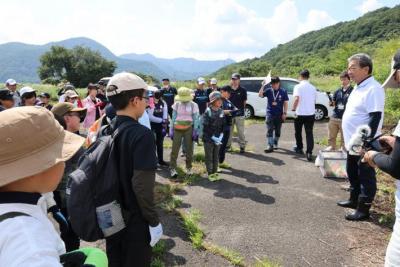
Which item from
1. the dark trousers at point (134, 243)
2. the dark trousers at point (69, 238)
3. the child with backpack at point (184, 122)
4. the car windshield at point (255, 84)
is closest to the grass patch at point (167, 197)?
the child with backpack at point (184, 122)

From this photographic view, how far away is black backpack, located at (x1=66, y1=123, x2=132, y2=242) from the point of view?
2.23 metres

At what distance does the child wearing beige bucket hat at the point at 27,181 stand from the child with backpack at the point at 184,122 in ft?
16.2

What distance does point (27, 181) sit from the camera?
117cm

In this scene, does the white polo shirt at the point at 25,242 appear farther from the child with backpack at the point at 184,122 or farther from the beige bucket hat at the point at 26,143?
the child with backpack at the point at 184,122

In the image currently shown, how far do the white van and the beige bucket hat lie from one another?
41.5 feet

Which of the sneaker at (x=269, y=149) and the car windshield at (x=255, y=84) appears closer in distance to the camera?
the sneaker at (x=269, y=149)

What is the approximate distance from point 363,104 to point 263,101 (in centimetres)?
953

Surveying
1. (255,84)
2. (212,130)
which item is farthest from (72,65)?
(212,130)

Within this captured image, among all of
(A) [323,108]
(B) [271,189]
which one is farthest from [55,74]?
(B) [271,189]

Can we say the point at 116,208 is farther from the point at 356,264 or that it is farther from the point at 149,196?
the point at 356,264

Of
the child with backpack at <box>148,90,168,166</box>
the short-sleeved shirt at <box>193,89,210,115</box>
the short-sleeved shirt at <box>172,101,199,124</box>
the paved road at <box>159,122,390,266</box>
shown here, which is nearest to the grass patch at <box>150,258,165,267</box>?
the paved road at <box>159,122,390,266</box>

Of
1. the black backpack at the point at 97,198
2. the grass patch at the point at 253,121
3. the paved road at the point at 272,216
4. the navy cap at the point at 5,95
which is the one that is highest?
the navy cap at the point at 5,95

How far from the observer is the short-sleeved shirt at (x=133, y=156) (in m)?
2.26

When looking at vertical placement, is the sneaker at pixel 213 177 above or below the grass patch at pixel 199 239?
above
